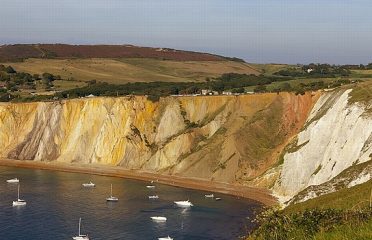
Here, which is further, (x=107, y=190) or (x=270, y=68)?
(x=270, y=68)

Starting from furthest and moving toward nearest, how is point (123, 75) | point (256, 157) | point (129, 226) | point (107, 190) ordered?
point (123, 75) < point (256, 157) < point (107, 190) < point (129, 226)

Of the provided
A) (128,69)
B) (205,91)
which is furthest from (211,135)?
(128,69)

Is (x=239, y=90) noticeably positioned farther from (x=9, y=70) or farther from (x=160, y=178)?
(x=9, y=70)

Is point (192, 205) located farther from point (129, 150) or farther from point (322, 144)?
point (129, 150)

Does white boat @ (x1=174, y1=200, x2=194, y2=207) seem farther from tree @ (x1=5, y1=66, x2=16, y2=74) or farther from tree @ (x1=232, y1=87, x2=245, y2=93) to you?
tree @ (x1=5, y1=66, x2=16, y2=74)

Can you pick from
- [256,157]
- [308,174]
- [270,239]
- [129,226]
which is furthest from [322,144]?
[270,239]

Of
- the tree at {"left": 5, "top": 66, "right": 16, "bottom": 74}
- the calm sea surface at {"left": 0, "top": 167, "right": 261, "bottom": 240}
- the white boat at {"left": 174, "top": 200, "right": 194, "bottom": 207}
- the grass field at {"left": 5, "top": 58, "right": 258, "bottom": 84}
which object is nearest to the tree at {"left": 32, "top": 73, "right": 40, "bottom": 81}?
the grass field at {"left": 5, "top": 58, "right": 258, "bottom": 84}
